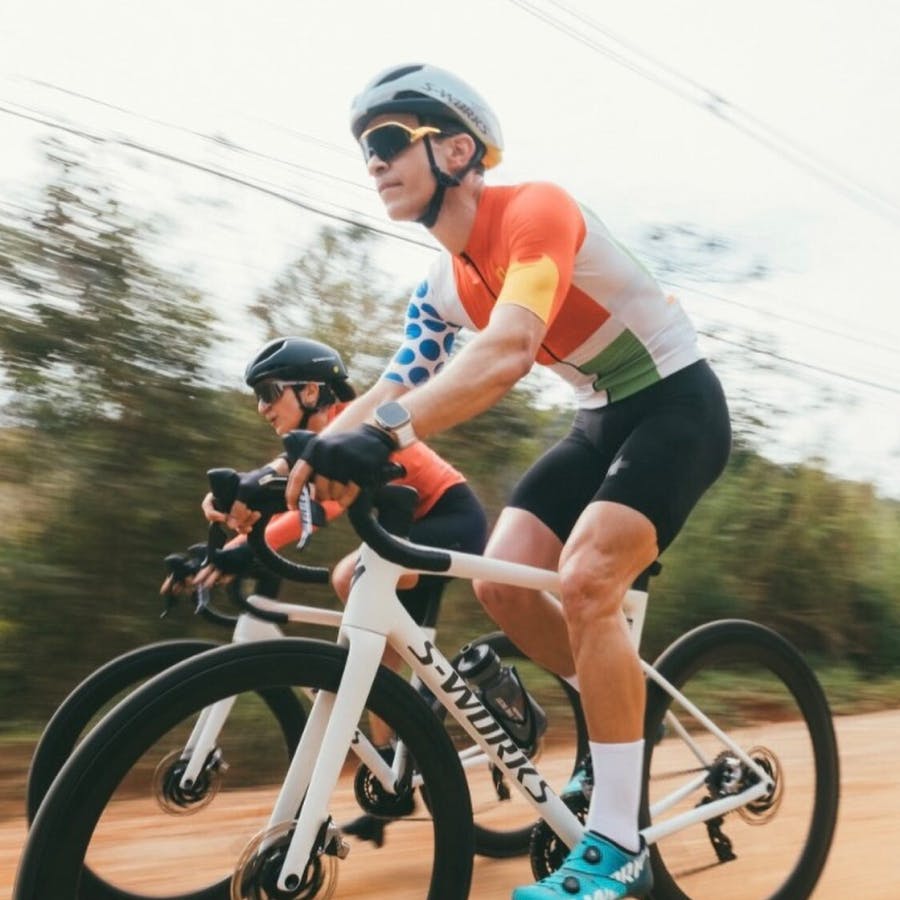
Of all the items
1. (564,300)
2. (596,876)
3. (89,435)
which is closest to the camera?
(596,876)

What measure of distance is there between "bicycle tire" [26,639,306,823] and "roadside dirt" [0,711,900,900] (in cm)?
28

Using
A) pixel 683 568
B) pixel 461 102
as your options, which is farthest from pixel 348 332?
pixel 461 102

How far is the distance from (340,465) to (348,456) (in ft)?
0.08

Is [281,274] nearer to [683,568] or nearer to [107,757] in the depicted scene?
[683,568]

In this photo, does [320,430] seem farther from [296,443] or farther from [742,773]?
[742,773]

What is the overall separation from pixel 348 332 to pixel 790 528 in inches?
212

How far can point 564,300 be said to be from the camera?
2.80 meters

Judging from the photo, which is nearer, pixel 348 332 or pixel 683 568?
pixel 348 332

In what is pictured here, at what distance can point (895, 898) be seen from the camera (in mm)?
3125

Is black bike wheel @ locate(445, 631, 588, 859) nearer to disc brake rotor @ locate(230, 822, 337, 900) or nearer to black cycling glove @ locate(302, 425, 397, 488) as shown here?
disc brake rotor @ locate(230, 822, 337, 900)

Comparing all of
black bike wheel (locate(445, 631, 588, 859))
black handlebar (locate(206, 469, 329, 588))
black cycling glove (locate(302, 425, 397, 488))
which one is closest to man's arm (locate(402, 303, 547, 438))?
black cycling glove (locate(302, 425, 397, 488))

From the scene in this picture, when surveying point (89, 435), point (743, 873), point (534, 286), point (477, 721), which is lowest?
point (89, 435)

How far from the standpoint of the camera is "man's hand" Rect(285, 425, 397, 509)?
81.3 inches

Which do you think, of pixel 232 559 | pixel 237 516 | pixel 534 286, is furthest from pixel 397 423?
pixel 232 559
